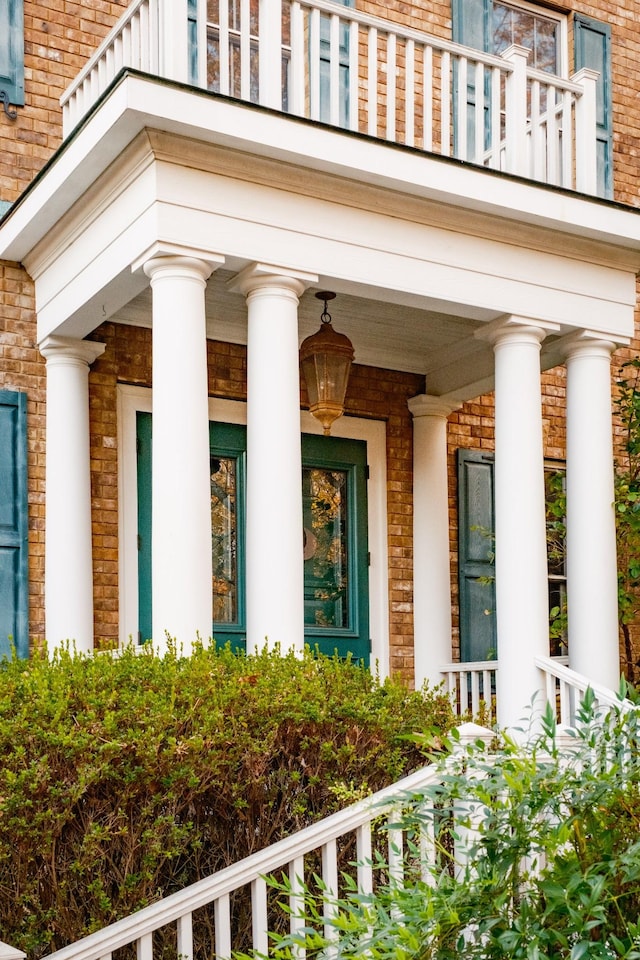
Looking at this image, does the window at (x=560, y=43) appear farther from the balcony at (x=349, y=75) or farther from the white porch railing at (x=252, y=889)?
the white porch railing at (x=252, y=889)

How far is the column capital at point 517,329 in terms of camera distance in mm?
7551

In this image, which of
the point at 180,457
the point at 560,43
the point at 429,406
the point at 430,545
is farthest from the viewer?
the point at 560,43

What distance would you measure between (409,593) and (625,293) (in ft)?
9.11

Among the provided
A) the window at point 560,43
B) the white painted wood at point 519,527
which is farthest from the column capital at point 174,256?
the window at point 560,43

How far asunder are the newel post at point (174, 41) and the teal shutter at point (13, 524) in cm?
241

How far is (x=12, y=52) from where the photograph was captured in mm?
8141

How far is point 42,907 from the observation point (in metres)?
4.25

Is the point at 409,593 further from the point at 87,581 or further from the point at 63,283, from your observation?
the point at 63,283

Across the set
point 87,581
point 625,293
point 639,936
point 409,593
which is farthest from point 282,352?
point 639,936

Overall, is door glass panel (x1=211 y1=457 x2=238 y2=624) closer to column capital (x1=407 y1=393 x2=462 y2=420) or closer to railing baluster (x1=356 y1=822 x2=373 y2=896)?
column capital (x1=407 y1=393 x2=462 y2=420)

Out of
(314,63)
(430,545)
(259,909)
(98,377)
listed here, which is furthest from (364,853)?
(430,545)

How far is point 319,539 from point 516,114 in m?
3.27

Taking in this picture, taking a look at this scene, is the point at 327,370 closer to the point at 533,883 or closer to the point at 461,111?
the point at 461,111

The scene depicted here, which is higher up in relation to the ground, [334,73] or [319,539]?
[334,73]
